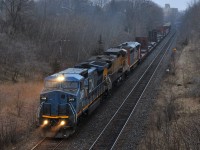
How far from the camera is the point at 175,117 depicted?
755 inches

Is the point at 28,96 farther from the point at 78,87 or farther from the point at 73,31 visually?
the point at 73,31

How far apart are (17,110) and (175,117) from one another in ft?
32.3

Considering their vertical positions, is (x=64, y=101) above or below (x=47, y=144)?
above

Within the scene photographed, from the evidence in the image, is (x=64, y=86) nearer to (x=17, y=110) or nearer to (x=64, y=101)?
(x=64, y=101)

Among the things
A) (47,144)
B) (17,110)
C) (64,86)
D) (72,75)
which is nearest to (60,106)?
(64,86)

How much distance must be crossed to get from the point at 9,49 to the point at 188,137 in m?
24.8

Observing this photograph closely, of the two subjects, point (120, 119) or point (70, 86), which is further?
point (120, 119)

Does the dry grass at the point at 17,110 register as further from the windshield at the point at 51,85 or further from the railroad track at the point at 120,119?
the railroad track at the point at 120,119

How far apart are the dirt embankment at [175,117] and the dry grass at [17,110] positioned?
254 inches

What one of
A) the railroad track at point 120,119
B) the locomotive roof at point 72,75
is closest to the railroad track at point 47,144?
the railroad track at point 120,119

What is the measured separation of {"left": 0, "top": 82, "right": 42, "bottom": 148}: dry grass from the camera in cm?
1716

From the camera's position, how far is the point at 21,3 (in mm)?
44125

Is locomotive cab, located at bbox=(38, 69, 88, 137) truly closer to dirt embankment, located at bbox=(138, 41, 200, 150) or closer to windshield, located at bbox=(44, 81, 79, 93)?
windshield, located at bbox=(44, 81, 79, 93)

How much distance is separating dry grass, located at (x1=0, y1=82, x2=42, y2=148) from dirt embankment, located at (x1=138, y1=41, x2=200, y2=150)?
6.44 m
